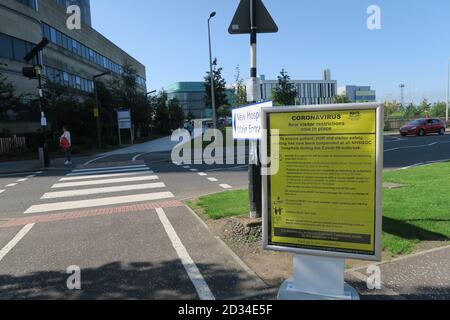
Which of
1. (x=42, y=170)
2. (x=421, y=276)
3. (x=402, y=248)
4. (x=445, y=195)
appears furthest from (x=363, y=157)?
(x=42, y=170)

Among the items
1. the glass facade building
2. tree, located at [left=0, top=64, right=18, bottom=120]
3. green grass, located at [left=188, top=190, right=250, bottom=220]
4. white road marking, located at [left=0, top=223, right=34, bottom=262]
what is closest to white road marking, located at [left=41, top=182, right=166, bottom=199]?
green grass, located at [left=188, top=190, right=250, bottom=220]

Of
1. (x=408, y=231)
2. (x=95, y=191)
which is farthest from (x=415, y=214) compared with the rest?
(x=95, y=191)

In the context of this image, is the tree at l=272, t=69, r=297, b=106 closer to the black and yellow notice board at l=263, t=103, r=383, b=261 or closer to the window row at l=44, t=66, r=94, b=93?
the window row at l=44, t=66, r=94, b=93

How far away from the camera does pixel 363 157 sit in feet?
10.9

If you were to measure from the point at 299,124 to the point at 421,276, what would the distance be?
7.19 feet

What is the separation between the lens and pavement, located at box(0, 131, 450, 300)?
13.6 feet

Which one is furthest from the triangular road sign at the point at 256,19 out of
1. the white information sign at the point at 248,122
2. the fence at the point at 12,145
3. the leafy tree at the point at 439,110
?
the leafy tree at the point at 439,110

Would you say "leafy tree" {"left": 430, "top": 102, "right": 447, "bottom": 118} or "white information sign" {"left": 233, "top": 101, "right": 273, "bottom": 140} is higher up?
"leafy tree" {"left": 430, "top": 102, "right": 447, "bottom": 118}

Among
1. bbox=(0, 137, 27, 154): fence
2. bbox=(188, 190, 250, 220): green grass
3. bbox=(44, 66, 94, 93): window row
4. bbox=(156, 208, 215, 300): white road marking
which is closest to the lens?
bbox=(156, 208, 215, 300): white road marking

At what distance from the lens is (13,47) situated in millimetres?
30328

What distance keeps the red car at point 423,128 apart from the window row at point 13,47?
31450 millimetres

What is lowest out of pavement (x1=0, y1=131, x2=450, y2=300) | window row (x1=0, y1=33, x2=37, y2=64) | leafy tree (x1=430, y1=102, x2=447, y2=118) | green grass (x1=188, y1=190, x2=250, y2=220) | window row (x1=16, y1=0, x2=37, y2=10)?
pavement (x1=0, y1=131, x2=450, y2=300)

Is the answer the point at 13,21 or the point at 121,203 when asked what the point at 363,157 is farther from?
the point at 13,21

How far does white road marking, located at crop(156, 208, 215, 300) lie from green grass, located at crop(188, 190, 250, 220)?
0.92 m
